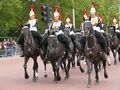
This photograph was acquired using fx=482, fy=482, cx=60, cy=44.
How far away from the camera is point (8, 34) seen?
61.1m

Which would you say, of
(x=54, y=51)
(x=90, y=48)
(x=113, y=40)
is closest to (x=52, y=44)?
(x=54, y=51)

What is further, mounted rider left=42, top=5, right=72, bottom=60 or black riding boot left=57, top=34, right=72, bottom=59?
black riding boot left=57, top=34, right=72, bottom=59

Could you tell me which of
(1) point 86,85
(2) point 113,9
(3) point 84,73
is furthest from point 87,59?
→ (2) point 113,9

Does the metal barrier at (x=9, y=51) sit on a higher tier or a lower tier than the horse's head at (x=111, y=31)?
lower

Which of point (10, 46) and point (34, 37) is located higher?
point (34, 37)

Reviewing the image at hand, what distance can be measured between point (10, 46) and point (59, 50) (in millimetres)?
21816

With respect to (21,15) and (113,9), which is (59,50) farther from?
(113,9)

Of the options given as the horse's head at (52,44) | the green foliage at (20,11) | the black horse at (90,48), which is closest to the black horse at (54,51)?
the horse's head at (52,44)

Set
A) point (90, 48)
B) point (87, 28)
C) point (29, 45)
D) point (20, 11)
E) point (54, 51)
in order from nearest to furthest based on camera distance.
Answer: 1. point (87, 28)
2. point (90, 48)
3. point (54, 51)
4. point (29, 45)
5. point (20, 11)

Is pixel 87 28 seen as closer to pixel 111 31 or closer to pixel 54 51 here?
pixel 54 51

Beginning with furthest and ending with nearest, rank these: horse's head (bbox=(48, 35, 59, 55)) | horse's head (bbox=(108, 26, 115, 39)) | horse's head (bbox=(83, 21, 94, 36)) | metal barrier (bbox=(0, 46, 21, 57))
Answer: metal barrier (bbox=(0, 46, 21, 57)), horse's head (bbox=(108, 26, 115, 39)), horse's head (bbox=(48, 35, 59, 55)), horse's head (bbox=(83, 21, 94, 36))

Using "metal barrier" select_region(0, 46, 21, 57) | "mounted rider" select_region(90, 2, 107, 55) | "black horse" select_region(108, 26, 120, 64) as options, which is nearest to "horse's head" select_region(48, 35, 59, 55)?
"mounted rider" select_region(90, 2, 107, 55)

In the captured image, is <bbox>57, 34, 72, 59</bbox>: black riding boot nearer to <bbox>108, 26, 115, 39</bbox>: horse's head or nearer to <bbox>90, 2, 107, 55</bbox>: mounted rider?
<bbox>90, 2, 107, 55</bbox>: mounted rider

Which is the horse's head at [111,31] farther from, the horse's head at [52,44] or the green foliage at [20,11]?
the green foliage at [20,11]
